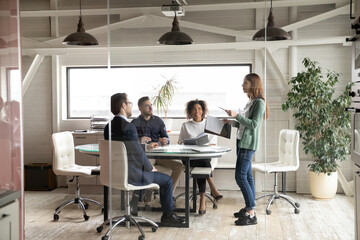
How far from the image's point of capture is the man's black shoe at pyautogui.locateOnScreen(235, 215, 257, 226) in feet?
11.4

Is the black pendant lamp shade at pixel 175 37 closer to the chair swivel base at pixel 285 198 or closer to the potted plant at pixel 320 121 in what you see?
the potted plant at pixel 320 121

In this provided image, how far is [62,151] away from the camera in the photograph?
4.28 m

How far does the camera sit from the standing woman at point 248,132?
3.37 m

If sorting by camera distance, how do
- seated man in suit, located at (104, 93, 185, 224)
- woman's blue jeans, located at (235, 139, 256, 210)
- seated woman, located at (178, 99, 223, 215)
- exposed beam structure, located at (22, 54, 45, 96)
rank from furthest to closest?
exposed beam structure, located at (22, 54, 45, 96)
seated man in suit, located at (104, 93, 185, 224)
woman's blue jeans, located at (235, 139, 256, 210)
seated woman, located at (178, 99, 223, 215)

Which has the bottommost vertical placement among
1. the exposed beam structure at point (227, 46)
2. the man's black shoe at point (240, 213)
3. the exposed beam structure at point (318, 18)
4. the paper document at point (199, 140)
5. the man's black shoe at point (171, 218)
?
the man's black shoe at point (171, 218)

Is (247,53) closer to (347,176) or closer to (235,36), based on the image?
(235,36)

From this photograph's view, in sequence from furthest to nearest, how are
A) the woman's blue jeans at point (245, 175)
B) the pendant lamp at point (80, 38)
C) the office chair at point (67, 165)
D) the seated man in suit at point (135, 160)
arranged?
1. the office chair at point (67, 165)
2. the pendant lamp at point (80, 38)
3. the seated man in suit at point (135, 160)
4. the woman's blue jeans at point (245, 175)

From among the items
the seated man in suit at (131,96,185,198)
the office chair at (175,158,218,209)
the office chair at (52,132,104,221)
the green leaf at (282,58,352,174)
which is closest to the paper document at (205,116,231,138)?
the office chair at (175,158,218,209)

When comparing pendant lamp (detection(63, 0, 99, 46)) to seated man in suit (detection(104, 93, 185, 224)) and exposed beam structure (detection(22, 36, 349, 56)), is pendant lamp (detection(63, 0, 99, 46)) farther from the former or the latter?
seated man in suit (detection(104, 93, 185, 224))

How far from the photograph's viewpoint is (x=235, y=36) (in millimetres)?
3352

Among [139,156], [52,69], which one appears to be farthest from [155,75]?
[52,69]

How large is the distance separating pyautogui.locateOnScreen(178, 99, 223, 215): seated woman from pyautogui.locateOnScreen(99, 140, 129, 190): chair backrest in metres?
0.53

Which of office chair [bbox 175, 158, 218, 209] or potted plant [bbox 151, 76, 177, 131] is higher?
potted plant [bbox 151, 76, 177, 131]

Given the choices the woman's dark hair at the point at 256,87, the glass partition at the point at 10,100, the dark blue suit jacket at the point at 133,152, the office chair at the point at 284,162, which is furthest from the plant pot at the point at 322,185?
the glass partition at the point at 10,100
